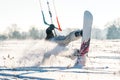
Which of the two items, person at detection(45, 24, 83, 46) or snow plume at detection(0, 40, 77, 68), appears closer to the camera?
person at detection(45, 24, 83, 46)

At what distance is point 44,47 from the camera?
23609 millimetres

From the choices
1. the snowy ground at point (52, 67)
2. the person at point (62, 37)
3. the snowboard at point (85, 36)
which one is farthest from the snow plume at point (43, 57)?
the snowboard at point (85, 36)

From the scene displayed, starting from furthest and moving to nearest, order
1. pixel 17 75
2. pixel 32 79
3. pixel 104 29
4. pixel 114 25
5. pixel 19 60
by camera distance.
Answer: pixel 104 29, pixel 114 25, pixel 19 60, pixel 17 75, pixel 32 79

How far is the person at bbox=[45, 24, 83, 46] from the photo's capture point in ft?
66.6

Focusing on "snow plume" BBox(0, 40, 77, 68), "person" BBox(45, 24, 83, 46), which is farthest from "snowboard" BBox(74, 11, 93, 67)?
"snow plume" BBox(0, 40, 77, 68)

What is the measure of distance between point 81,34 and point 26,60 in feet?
12.6

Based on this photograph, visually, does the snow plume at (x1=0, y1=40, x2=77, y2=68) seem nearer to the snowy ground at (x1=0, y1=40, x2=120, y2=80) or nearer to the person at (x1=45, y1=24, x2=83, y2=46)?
the snowy ground at (x1=0, y1=40, x2=120, y2=80)

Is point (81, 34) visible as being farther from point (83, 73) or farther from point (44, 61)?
point (83, 73)

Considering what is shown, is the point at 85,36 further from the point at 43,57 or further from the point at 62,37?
the point at 43,57

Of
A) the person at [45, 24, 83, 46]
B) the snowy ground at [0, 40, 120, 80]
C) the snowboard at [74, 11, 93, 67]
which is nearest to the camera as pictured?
the snowy ground at [0, 40, 120, 80]

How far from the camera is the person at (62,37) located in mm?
20298

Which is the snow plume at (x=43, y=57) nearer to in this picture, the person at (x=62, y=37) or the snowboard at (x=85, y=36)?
the person at (x=62, y=37)

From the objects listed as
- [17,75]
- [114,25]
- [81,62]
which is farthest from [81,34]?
[114,25]

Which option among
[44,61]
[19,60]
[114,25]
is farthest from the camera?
[114,25]
